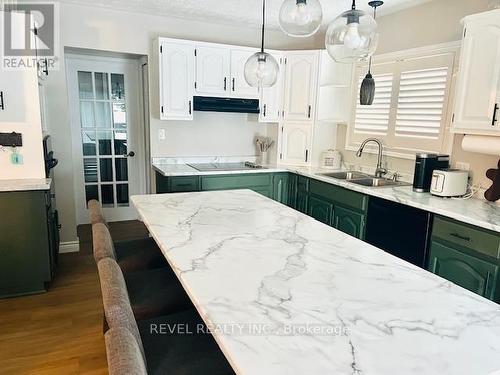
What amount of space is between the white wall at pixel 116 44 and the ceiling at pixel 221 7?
0.36ft

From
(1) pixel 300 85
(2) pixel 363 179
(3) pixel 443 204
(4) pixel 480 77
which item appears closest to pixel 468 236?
(3) pixel 443 204

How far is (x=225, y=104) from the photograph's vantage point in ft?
13.0

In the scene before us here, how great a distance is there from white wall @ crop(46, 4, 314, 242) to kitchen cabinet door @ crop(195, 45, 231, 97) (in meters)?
0.38

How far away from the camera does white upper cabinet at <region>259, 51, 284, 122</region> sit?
13.6ft

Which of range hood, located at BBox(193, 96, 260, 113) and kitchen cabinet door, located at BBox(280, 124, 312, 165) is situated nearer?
range hood, located at BBox(193, 96, 260, 113)

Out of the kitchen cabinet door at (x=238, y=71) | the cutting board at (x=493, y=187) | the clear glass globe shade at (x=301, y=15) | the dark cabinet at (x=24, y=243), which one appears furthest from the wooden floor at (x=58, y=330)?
the cutting board at (x=493, y=187)

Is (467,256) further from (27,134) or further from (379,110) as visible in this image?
(27,134)

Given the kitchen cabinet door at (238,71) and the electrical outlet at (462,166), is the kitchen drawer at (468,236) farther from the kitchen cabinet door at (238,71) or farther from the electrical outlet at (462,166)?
the kitchen cabinet door at (238,71)

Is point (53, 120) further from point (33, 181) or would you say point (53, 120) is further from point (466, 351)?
point (466, 351)

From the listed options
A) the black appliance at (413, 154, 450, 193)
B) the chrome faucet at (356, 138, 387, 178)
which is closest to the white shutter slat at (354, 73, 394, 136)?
the chrome faucet at (356, 138, 387, 178)

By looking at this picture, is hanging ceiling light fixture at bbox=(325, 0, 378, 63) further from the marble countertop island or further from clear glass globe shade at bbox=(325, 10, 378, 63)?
the marble countertop island

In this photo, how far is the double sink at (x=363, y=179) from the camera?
3.46 meters

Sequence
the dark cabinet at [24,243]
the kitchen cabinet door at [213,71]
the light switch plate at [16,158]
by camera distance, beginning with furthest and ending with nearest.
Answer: the kitchen cabinet door at [213,71] < the light switch plate at [16,158] < the dark cabinet at [24,243]

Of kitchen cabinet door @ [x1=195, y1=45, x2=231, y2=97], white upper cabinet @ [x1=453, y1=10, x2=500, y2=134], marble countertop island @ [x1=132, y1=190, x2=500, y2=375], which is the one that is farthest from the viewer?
kitchen cabinet door @ [x1=195, y1=45, x2=231, y2=97]
